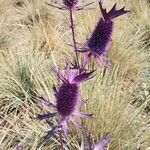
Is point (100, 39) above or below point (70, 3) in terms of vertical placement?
below

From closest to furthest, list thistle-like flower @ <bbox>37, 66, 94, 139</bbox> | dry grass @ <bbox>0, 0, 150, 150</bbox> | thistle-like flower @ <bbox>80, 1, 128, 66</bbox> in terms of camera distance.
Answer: thistle-like flower @ <bbox>37, 66, 94, 139</bbox>
thistle-like flower @ <bbox>80, 1, 128, 66</bbox>
dry grass @ <bbox>0, 0, 150, 150</bbox>

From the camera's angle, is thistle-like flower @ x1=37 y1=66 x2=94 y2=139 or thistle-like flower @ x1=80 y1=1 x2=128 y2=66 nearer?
thistle-like flower @ x1=37 y1=66 x2=94 y2=139

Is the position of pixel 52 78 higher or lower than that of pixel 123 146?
higher

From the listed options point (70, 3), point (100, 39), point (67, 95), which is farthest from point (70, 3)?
point (67, 95)

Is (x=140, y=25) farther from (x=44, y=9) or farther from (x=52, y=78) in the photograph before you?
(x=52, y=78)

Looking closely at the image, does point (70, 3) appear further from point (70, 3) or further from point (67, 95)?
point (67, 95)

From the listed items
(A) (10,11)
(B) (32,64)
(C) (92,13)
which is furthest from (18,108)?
(A) (10,11)

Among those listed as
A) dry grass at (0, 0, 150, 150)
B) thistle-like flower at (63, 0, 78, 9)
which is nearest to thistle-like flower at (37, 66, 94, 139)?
thistle-like flower at (63, 0, 78, 9)

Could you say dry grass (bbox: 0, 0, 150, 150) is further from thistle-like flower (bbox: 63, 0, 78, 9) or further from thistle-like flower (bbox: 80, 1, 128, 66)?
thistle-like flower (bbox: 63, 0, 78, 9)

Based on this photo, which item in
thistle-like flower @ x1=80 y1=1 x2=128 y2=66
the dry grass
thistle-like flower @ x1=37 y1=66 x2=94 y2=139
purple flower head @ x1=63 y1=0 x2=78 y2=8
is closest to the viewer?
thistle-like flower @ x1=37 y1=66 x2=94 y2=139

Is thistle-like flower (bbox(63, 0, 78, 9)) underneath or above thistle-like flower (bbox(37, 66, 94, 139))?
above

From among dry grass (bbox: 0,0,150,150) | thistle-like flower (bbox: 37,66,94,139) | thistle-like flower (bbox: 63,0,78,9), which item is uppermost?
thistle-like flower (bbox: 63,0,78,9)
